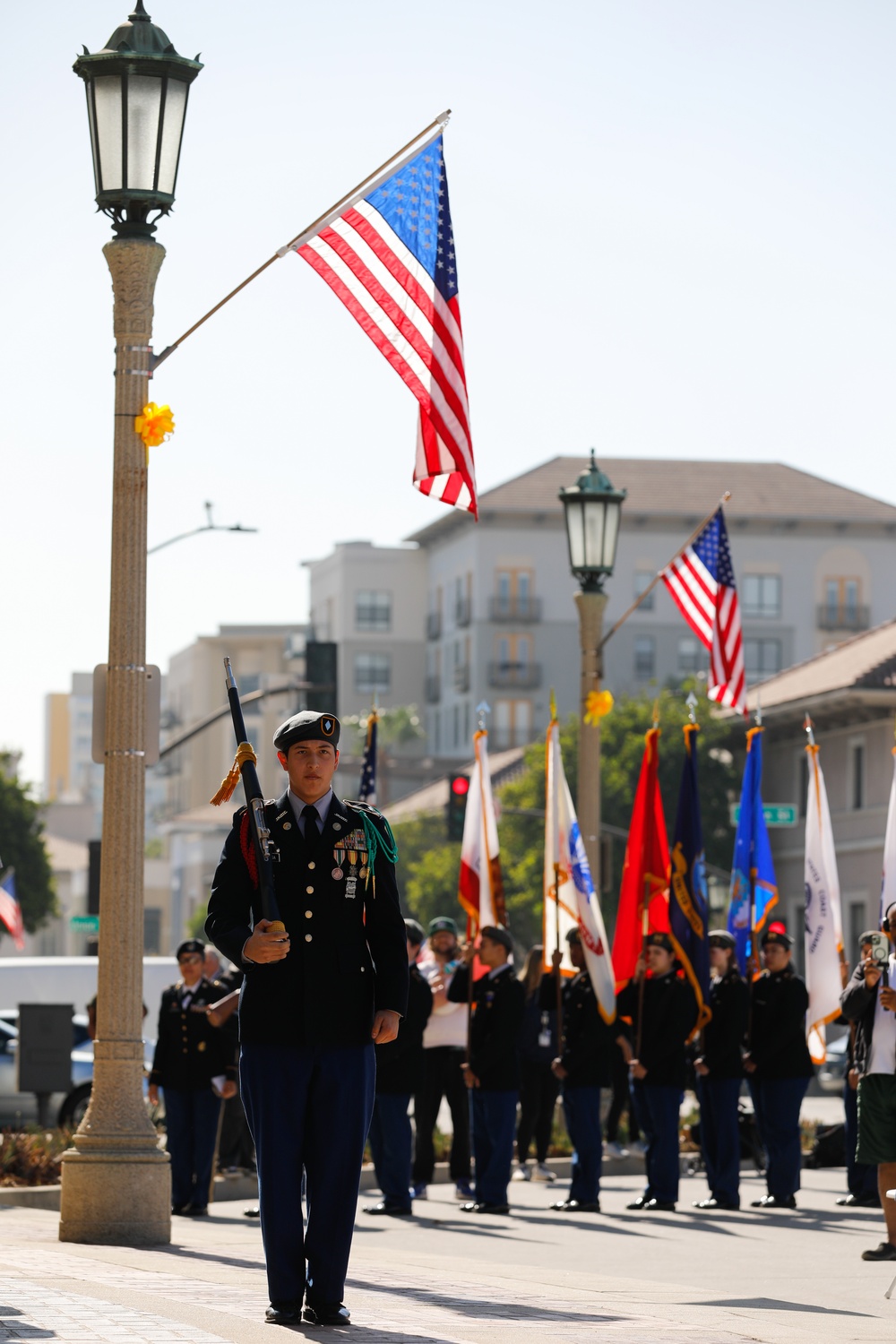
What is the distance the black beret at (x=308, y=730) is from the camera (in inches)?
304

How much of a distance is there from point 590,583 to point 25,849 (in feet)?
155

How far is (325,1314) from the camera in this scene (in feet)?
25.2

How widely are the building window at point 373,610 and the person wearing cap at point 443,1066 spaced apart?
10272 centimetres

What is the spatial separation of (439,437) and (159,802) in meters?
144

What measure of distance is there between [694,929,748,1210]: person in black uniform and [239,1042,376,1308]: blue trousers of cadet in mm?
8890

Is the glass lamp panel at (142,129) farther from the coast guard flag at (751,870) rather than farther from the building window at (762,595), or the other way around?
the building window at (762,595)

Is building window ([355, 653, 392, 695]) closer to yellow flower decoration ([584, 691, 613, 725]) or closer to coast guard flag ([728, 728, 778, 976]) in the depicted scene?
yellow flower decoration ([584, 691, 613, 725])

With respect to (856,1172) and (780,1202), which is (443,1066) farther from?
(856,1172)

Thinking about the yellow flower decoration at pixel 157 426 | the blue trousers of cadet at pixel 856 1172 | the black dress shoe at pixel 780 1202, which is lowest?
the black dress shoe at pixel 780 1202

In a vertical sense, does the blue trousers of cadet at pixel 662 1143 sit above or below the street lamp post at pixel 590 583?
below

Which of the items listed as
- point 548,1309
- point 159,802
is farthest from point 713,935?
point 159,802

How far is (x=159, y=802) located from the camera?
15525 centimetres

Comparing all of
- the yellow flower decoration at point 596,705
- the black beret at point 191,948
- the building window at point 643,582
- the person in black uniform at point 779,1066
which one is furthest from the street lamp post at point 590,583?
the building window at point 643,582

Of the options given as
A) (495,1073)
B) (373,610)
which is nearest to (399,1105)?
(495,1073)
